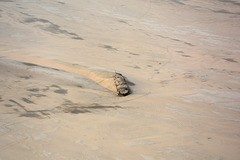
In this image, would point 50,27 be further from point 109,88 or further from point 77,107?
point 77,107

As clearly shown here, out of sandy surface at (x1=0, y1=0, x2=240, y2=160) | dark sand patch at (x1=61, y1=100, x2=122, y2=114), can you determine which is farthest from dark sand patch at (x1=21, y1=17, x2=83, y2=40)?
dark sand patch at (x1=61, y1=100, x2=122, y2=114)

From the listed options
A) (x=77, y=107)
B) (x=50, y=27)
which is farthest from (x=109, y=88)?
(x=50, y=27)

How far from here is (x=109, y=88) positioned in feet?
15.2

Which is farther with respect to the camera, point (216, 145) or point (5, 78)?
point (5, 78)

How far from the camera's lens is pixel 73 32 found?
8.64m

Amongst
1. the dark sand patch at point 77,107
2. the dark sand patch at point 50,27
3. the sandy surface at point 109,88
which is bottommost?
the dark sand patch at point 77,107

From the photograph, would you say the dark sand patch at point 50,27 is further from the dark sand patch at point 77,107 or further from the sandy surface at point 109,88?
the dark sand patch at point 77,107

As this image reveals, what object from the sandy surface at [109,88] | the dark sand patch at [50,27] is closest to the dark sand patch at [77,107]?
the sandy surface at [109,88]

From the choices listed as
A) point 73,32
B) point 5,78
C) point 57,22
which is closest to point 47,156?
Result: point 5,78

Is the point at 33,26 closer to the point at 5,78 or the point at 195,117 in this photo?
→ the point at 5,78

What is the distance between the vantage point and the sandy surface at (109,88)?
2.73 metres

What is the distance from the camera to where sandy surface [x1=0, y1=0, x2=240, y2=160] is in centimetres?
Result: 273

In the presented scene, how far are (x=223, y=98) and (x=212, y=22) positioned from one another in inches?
367

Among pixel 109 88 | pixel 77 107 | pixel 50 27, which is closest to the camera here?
pixel 77 107
